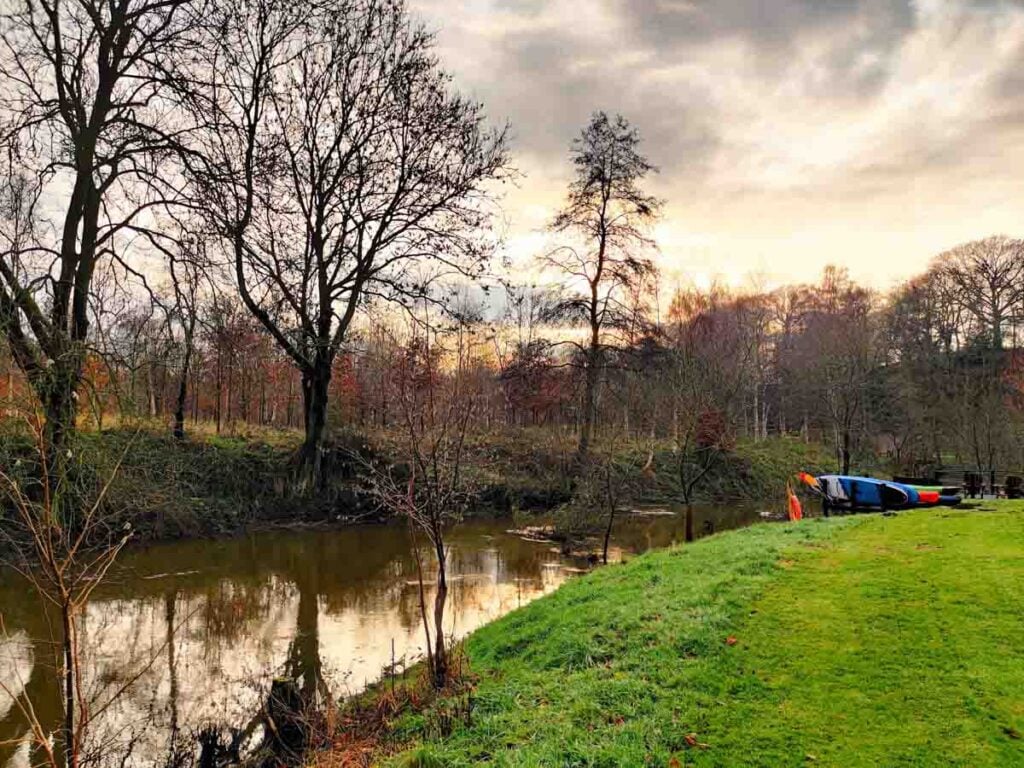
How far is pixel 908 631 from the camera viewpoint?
225 inches

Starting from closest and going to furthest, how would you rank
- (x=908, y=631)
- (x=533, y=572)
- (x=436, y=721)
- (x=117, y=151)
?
(x=436, y=721)
(x=908, y=631)
(x=117, y=151)
(x=533, y=572)

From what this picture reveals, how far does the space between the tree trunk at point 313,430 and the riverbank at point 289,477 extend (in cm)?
53

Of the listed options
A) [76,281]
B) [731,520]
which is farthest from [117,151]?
[731,520]

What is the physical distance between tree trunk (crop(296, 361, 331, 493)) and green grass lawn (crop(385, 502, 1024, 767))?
11.1 m

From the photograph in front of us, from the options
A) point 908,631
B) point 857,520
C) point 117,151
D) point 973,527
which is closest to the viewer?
point 908,631

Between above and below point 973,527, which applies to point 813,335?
above

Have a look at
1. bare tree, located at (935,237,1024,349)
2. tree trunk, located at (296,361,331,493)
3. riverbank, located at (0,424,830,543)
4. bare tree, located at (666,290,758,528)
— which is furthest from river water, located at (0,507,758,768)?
bare tree, located at (935,237,1024,349)

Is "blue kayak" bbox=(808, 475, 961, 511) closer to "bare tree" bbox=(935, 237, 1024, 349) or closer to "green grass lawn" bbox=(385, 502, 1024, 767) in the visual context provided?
"green grass lawn" bbox=(385, 502, 1024, 767)

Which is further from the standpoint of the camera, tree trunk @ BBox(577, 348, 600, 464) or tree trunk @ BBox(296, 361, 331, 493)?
tree trunk @ BBox(577, 348, 600, 464)

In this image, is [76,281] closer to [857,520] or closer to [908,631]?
[908,631]

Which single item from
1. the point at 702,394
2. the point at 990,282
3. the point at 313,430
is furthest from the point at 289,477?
the point at 990,282

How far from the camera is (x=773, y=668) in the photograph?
5.29 m

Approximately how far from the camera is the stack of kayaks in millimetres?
13391

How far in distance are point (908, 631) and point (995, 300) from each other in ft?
125
